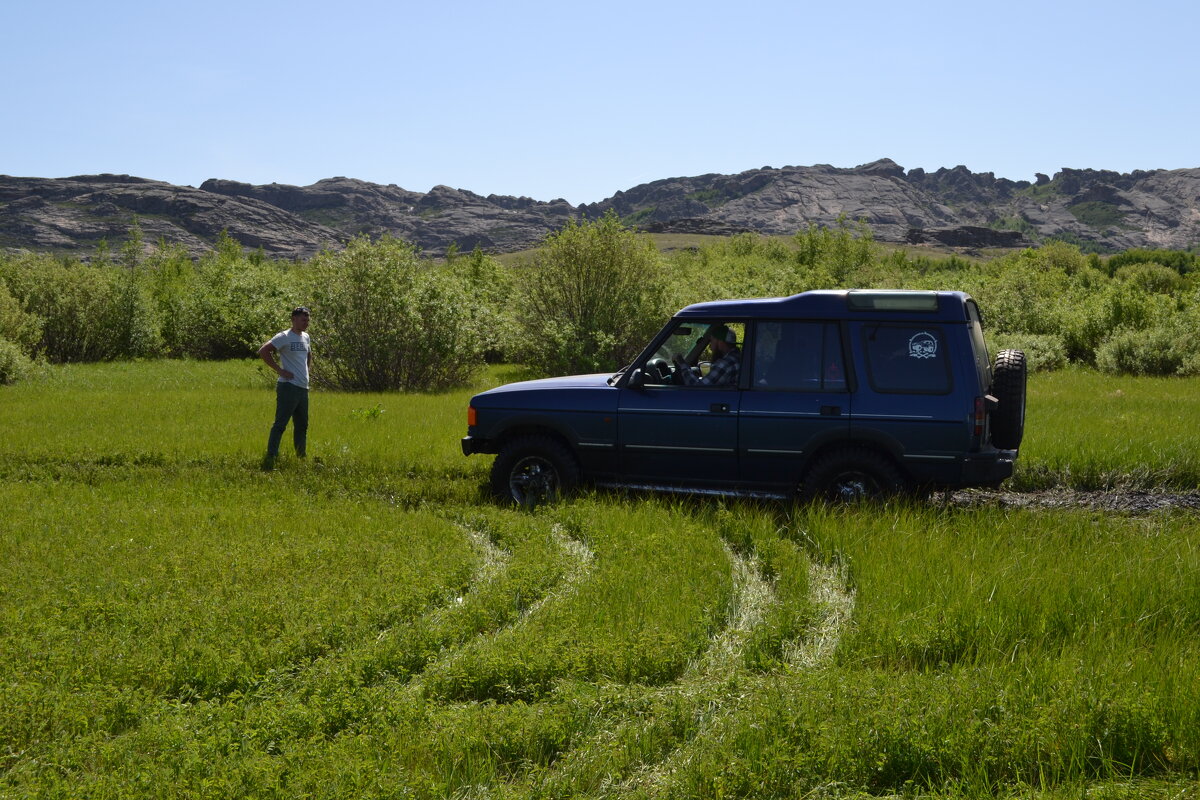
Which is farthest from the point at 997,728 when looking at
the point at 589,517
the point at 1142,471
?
the point at 1142,471

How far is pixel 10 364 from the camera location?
2753cm

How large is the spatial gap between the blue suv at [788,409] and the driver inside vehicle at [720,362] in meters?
0.01

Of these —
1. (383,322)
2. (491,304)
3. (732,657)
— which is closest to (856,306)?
(732,657)

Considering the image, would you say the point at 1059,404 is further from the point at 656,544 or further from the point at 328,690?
the point at 328,690

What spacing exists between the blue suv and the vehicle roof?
1 cm

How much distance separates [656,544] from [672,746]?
344cm

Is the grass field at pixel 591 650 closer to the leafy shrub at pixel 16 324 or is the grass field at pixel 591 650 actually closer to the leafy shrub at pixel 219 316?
the leafy shrub at pixel 16 324

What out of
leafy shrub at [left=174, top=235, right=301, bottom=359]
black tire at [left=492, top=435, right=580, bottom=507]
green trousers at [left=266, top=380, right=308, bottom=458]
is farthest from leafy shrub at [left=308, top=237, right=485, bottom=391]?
black tire at [left=492, top=435, right=580, bottom=507]

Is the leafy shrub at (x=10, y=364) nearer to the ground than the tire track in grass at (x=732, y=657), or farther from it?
farther from it

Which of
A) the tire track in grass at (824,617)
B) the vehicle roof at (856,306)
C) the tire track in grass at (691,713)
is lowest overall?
the tire track in grass at (691,713)

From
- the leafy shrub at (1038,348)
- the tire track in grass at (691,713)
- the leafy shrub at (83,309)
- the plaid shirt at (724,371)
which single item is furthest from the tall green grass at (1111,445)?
the leafy shrub at (83,309)

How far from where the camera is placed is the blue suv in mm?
8734

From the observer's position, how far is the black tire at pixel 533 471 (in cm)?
1016

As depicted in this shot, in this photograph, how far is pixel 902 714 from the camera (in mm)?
4684
